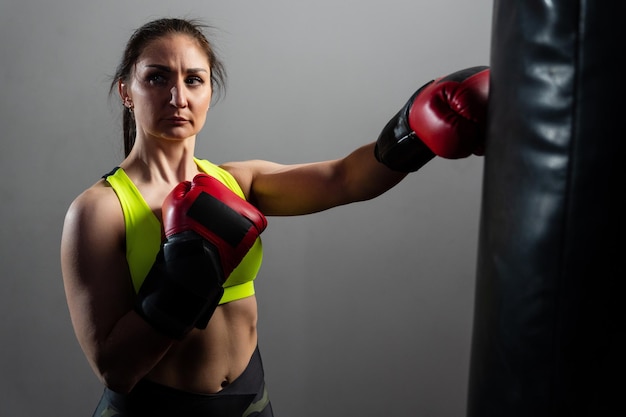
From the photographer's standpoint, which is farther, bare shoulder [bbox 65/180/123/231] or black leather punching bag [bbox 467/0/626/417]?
bare shoulder [bbox 65/180/123/231]

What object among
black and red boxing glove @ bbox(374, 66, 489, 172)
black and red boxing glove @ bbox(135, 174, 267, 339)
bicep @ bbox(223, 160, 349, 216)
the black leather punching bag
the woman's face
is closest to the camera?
the black leather punching bag

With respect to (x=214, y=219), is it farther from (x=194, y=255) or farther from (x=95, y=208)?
(x=95, y=208)

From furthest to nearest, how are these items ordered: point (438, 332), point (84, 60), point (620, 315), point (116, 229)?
point (438, 332), point (84, 60), point (116, 229), point (620, 315)

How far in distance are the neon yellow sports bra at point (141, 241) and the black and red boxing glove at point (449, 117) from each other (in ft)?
1.55

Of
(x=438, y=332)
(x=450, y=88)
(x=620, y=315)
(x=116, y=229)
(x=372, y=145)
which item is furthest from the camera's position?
(x=438, y=332)

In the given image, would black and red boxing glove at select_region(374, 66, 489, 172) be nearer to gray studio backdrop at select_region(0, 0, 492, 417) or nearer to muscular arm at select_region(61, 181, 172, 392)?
muscular arm at select_region(61, 181, 172, 392)

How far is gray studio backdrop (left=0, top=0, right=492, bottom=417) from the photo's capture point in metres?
2.51

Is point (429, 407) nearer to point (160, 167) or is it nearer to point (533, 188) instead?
point (160, 167)

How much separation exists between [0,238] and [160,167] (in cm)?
144

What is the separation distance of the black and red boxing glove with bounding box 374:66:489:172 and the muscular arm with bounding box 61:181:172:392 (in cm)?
60

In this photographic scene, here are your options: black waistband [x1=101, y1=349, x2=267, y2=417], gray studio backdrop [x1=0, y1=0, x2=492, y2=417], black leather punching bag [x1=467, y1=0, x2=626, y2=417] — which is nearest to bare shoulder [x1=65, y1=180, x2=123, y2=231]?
black waistband [x1=101, y1=349, x2=267, y2=417]

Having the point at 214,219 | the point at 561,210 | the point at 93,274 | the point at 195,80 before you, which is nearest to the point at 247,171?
the point at 195,80

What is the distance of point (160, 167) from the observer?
4.76ft

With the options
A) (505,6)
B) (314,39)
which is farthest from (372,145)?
(314,39)
